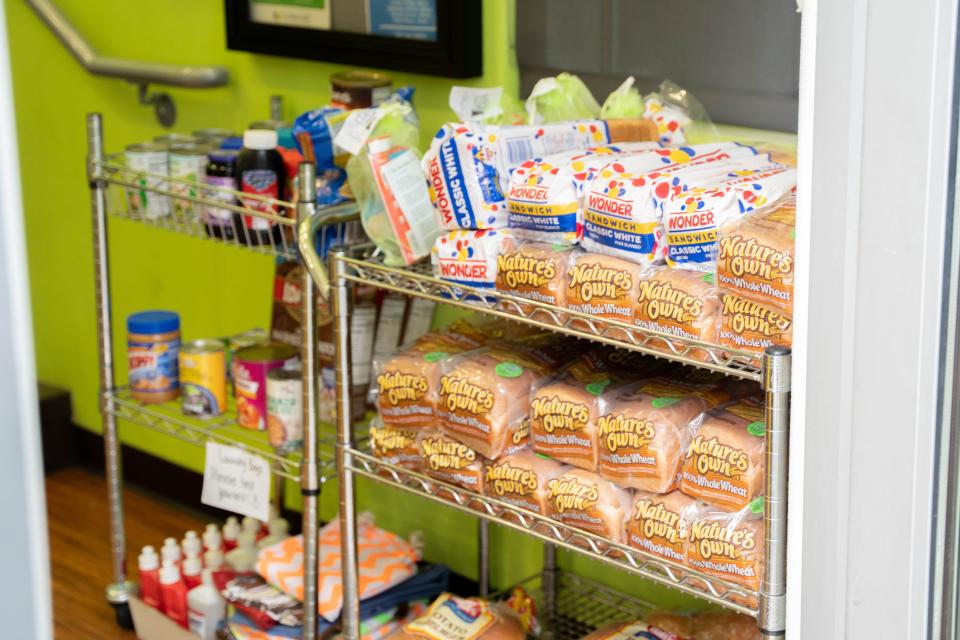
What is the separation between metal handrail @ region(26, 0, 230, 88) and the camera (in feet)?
8.34

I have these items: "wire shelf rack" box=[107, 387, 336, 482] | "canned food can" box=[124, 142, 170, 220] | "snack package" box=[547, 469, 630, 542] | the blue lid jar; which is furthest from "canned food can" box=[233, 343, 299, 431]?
"snack package" box=[547, 469, 630, 542]

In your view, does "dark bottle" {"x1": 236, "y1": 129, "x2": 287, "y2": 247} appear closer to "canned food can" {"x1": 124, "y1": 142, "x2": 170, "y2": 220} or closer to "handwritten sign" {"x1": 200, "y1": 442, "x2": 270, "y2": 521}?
"canned food can" {"x1": 124, "y1": 142, "x2": 170, "y2": 220}

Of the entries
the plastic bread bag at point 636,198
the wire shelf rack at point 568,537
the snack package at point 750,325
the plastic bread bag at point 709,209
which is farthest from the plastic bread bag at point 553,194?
the wire shelf rack at point 568,537

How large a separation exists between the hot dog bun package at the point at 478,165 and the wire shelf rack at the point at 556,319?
3.8 inches

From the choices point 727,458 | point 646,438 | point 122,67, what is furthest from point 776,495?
point 122,67

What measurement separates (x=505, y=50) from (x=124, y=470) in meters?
1.75

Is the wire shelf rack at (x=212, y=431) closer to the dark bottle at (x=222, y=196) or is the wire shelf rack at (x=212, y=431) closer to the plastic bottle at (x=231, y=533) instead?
the plastic bottle at (x=231, y=533)

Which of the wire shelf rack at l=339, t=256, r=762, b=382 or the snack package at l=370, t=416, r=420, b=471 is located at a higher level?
the wire shelf rack at l=339, t=256, r=762, b=382

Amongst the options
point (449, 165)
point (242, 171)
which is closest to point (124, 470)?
point (242, 171)

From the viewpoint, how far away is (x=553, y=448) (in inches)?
61.4

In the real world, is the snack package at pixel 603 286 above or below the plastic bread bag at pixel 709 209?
below

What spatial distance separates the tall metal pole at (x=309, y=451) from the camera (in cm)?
190

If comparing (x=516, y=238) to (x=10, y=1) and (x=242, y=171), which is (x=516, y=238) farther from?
(x=10, y=1)

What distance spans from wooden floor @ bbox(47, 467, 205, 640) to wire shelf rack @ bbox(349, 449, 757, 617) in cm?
100
